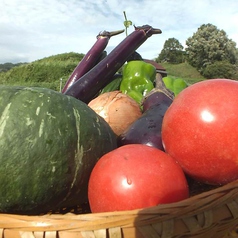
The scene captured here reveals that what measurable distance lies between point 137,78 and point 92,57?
0.35 m

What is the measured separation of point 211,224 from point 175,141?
0.28 metres

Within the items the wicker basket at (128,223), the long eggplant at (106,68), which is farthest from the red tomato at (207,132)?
the long eggplant at (106,68)

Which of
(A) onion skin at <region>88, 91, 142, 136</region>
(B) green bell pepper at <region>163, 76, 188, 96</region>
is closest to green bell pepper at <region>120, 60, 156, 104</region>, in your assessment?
(B) green bell pepper at <region>163, 76, 188, 96</region>

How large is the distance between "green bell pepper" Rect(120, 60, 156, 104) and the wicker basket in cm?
151

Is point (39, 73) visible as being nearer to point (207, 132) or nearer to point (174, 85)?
point (174, 85)

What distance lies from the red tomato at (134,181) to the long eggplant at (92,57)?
3.96 ft

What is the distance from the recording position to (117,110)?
1.60 meters

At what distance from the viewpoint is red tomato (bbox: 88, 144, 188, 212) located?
0.90 meters

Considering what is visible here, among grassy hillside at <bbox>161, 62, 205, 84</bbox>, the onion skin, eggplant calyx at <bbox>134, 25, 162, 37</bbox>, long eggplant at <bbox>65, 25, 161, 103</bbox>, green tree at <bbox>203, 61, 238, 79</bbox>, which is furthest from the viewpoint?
grassy hillside at <bbox>161, 62, 205, 84</bbox>

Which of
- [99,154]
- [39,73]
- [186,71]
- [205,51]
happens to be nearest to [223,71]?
[186,71]

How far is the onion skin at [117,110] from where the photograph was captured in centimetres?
157

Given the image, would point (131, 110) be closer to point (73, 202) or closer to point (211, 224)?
point (73, 202)

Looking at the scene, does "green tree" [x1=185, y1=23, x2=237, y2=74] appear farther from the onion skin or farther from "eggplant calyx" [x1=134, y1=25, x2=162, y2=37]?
the onion skin

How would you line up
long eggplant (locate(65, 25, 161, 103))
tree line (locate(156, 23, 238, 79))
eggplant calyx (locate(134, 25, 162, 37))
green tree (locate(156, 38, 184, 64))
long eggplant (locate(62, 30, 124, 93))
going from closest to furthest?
long eggplant (locate(65, 25, 161, 103)) < long eggplant (locate(62, 30, 124, 93)) < eggplant calyx (locate(134, 25, 162, 37)) < tree line (locate(156, 23, 238, 79)) < green tree (locate(156, 38, 184, 64))
